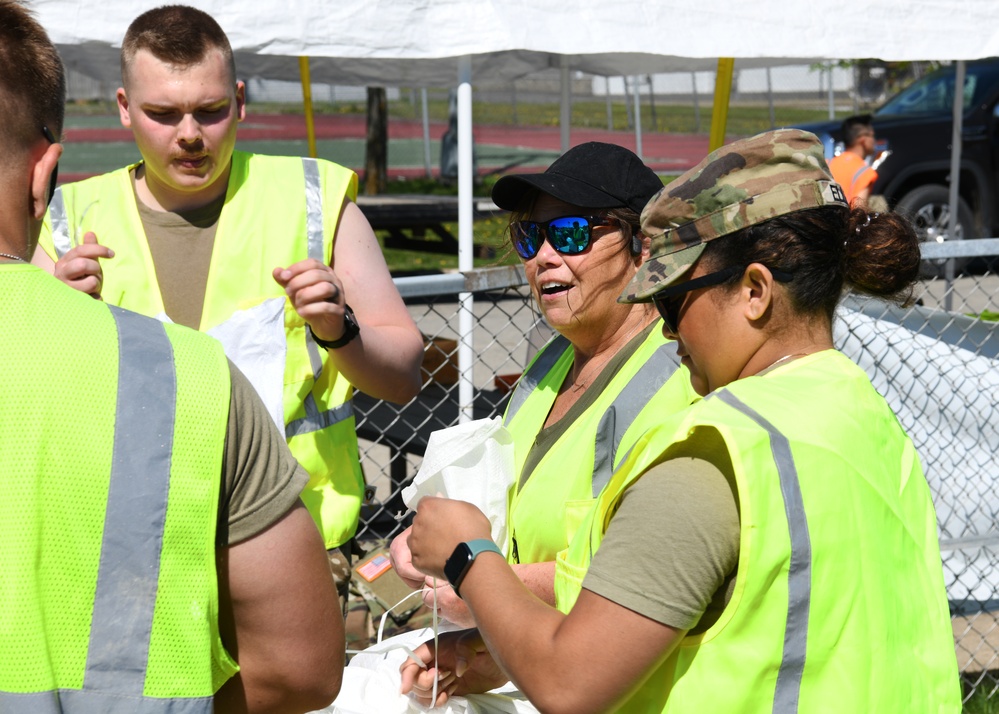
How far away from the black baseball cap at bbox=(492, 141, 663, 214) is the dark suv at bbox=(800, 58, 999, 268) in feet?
30.1

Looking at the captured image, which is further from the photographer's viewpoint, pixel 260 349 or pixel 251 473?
pixel 260 349

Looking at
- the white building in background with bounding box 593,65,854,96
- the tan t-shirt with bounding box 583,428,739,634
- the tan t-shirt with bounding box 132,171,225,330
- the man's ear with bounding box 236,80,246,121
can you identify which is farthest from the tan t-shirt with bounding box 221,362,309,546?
the white building in background with bounding box 593,65,854,96

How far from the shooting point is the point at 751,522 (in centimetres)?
134

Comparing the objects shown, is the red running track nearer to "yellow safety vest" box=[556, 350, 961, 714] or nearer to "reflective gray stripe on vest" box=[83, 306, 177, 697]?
"yellow safety vest" box=[556, 350, 961, 714]

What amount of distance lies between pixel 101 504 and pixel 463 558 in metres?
0.55

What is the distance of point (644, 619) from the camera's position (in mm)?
1356

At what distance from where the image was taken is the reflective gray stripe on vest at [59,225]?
2.61 meters

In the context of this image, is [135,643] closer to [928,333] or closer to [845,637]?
[845,637]

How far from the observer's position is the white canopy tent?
4.48 metres

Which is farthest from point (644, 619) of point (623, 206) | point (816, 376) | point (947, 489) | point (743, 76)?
point (743, 76)

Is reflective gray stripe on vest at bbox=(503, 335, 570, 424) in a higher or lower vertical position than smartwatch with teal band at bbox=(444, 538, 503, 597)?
higher

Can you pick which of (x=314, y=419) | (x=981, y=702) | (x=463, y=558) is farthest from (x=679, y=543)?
(x=981, y=702)

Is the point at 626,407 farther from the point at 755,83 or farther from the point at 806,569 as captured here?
the point at 755,83

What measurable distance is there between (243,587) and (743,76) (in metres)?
36.3
